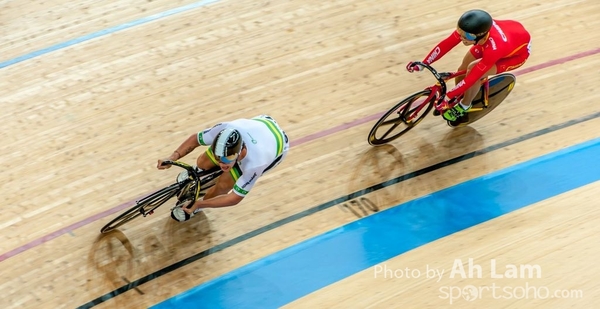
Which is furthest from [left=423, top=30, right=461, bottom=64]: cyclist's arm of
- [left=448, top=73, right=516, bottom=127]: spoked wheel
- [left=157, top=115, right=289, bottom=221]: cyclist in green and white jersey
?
[left=157, top=115, right=289, bottom=221]: cyclist in green and white jersey

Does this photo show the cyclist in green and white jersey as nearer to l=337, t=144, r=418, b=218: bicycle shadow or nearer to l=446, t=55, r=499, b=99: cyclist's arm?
l=337, t=144, r=418, b=218: bicycle shadow

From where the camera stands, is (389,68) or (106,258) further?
(389,68)

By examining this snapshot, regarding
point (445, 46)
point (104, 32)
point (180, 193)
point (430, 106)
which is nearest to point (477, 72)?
point (445, 46)

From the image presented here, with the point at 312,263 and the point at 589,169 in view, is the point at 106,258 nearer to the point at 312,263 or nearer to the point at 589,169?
the point at 312,263

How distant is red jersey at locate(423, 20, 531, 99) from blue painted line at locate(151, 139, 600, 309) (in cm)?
75

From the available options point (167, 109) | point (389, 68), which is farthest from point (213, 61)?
point (389, 68)

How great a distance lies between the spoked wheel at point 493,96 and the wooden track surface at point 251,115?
146 mm

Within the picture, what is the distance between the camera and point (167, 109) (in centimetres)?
474

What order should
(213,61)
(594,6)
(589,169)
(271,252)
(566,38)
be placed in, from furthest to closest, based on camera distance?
(594,6) < (566,38) < (213,61) < (589,169) < (271,252)

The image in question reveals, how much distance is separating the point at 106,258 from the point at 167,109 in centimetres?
127

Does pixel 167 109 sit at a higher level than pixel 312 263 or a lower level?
higher

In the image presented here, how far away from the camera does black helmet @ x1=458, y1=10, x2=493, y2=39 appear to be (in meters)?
3.89

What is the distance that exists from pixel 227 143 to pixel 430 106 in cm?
181

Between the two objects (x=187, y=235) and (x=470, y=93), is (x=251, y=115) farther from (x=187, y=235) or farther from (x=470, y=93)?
(x=470, y=93)
